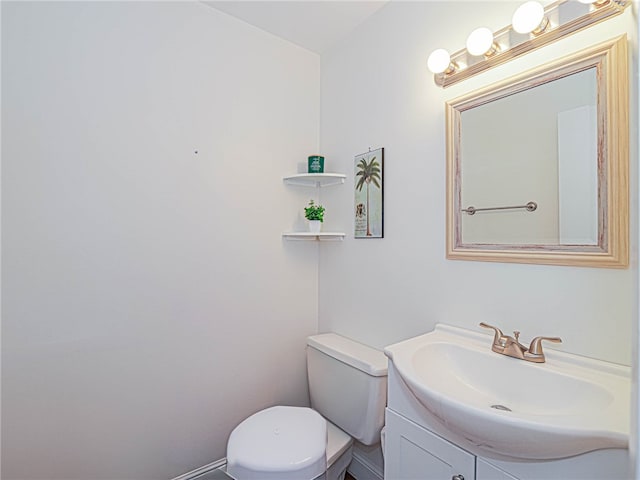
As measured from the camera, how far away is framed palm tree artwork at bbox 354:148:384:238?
157cm

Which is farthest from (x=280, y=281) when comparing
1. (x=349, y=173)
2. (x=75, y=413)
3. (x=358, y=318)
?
(x=75, y=413)

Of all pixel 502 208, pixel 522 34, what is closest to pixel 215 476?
pixel 502 208

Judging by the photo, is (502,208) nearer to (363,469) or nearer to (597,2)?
(597,2)

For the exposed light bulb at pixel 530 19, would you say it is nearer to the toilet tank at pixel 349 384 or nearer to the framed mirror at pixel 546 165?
the framed mirror at pixel 546 165

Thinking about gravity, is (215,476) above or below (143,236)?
below

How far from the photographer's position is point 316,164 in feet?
5.95

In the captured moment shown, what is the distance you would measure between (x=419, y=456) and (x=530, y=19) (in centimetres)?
138

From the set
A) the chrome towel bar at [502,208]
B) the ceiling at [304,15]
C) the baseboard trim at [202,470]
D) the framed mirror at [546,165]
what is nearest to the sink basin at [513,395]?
the framed mirror at [546,165]

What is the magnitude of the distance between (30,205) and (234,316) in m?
0.95

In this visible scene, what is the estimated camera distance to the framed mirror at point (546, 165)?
0.88 metres

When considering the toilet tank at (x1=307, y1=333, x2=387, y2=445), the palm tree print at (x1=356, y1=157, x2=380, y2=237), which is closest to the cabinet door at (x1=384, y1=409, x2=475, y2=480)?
the toilet tank at (x1=307, y1=333, x2=387, y2=445)

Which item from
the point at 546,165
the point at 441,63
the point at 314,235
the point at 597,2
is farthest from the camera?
the point at 314,235

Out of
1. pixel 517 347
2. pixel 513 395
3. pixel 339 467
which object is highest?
pixel 517 347

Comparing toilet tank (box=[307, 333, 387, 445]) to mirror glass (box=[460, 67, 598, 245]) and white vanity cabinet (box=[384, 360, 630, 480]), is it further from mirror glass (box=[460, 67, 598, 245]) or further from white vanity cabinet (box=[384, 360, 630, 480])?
mirror glass (box=[460, 67, 598, 245])
